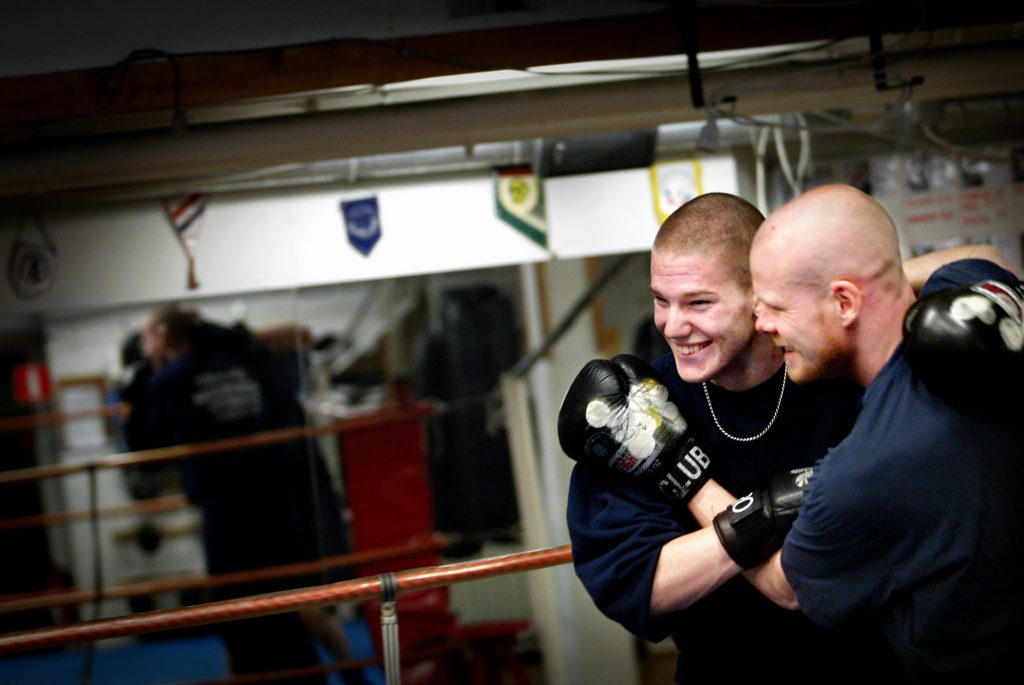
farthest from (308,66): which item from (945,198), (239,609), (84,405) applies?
(84,405)

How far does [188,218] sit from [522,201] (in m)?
1.05

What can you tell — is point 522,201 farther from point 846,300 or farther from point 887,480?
point 887,480

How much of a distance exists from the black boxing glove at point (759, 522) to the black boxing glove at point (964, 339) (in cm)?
28

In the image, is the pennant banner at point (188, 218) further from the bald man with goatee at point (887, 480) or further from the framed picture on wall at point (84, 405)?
the framed picture on wall at point (84, 405)

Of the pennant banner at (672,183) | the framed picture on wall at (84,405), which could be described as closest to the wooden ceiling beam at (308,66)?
the pennant banner at (672,183)

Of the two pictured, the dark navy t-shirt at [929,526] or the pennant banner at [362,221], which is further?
the pennant banner at [362,221]

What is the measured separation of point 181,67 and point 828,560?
1754mm

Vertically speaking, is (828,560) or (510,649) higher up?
(828,560)

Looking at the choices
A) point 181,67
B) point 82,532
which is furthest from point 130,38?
point 82,532

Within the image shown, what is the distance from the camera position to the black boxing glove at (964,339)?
125cm

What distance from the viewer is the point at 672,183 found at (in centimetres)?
322

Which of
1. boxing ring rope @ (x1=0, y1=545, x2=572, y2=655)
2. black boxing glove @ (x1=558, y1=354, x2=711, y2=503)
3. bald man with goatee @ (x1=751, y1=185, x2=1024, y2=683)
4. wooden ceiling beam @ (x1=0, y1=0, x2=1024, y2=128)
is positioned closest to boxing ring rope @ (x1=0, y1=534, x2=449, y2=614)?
boxing ring rope @ (x1=0, y1=545, x2=572, y2=655)

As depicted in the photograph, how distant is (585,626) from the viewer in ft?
14.2

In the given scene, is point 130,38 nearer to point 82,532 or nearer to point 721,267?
point 721,267
